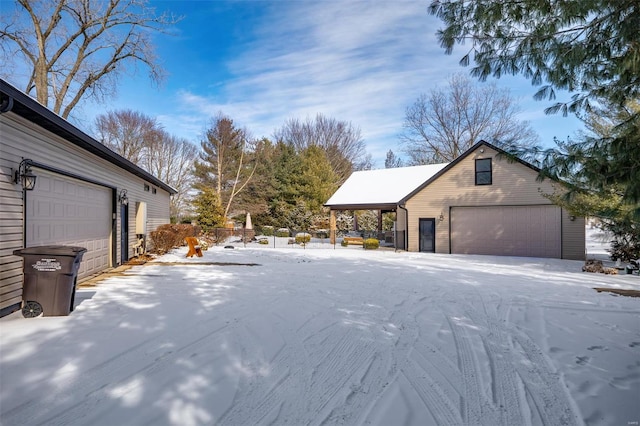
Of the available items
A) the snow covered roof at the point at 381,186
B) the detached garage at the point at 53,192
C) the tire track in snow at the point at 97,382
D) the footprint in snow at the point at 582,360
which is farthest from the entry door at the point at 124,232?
the footprint in snow at the point at 582,360

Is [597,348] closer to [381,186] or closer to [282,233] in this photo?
[381,186]

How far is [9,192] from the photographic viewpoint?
15.9 ft

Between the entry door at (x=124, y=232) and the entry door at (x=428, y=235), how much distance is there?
11.9 metres

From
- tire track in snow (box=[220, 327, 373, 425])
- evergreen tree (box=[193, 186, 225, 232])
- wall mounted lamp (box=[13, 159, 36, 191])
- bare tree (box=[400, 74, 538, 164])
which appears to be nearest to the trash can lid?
wall mounted lamp (box=[13, 159, 36, 191])

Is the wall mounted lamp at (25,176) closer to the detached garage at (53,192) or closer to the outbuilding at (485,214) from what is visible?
the detached garage at (53,192)

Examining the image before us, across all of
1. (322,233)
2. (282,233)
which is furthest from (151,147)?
(322,233)

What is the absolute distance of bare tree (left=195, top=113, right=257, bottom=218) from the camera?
28.6 metres

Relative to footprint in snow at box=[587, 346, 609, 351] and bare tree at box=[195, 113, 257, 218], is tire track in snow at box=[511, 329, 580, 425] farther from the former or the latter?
bare tree at box=[195, 113, 257, 218]

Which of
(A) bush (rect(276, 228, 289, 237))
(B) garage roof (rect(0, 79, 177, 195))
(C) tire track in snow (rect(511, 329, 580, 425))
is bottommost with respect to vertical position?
(C) tire track in snow (rect(511, 329, 580, 425))

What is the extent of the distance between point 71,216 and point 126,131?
21.9m

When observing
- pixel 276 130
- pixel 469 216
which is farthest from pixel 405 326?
pixel 276 130

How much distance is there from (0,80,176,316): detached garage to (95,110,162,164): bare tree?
17.6 m

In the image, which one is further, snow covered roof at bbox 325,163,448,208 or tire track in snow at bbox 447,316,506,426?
snow covered roof at bbox 325,163,448,208

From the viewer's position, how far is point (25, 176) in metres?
5.15
